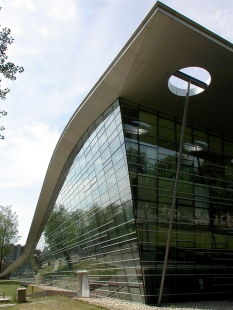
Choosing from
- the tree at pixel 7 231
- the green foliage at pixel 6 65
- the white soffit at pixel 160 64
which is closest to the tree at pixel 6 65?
the green foliage at pixel 6 65

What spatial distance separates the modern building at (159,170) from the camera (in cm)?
1343

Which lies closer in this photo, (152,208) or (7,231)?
(152,208)

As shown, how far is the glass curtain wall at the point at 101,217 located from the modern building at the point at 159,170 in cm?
6

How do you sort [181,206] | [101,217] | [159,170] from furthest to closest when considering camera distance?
[101,217]
[181,206]
[159,170]

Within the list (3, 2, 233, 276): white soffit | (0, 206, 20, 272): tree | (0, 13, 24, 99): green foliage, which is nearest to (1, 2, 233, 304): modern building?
(3, 2, 233, 276): white soffit

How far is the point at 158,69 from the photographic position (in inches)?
560

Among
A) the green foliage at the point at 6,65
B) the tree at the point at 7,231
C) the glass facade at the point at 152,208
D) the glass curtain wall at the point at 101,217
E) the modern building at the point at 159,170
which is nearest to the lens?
the green foliage at the point at 6,65

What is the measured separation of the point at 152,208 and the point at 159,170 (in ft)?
7.39

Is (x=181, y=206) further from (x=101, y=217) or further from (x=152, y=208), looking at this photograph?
(x=101, y=217)

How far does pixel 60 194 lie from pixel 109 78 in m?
17.4

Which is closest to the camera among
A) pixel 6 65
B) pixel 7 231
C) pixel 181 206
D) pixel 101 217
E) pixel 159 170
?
pixel 6 65

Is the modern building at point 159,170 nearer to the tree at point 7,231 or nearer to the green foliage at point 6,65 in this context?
the green foliage at point 6,65

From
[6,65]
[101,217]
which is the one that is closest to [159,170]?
[101,217]

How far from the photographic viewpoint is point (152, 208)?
15156mm
